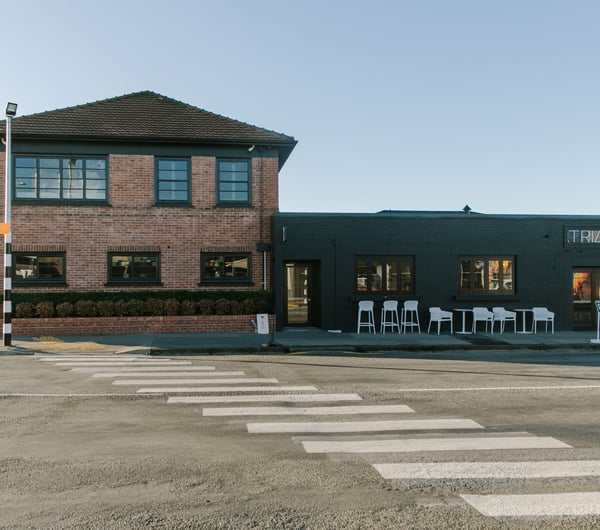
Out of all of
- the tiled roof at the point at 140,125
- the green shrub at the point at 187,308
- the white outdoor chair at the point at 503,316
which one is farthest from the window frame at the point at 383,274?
the green shrub at the point at 187,308

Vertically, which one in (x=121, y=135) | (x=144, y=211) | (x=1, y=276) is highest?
(x=121, y=135)

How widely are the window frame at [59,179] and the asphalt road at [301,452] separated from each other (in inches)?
383

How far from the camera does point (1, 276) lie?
18.1 m

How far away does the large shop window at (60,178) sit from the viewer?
18.6m

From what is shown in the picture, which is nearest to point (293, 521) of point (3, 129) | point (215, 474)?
point (215, 474)

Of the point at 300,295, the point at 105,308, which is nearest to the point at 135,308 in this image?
the point at 105,308

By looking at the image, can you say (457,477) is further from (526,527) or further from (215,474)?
(215,474)

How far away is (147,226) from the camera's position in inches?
743

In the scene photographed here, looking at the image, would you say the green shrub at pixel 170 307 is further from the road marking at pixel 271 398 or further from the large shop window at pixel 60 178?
the road marking at pixel 271 398

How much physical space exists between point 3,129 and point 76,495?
55.3 ft

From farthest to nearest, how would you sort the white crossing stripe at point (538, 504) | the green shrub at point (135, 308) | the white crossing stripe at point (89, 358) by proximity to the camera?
the green shrub at point (135, 308)
the white crossing stripe at point (89, 358)
the white crossing stripe at point (538, 504)

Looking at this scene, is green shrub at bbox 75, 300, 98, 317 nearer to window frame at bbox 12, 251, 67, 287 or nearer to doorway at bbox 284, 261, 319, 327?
window frame at bbox 12, 251, 67, 287

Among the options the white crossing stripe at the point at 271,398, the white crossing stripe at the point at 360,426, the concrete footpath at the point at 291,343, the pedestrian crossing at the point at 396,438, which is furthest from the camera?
the concrete footpath at the point at 291,343

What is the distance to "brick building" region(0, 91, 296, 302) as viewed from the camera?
18.5 metres
